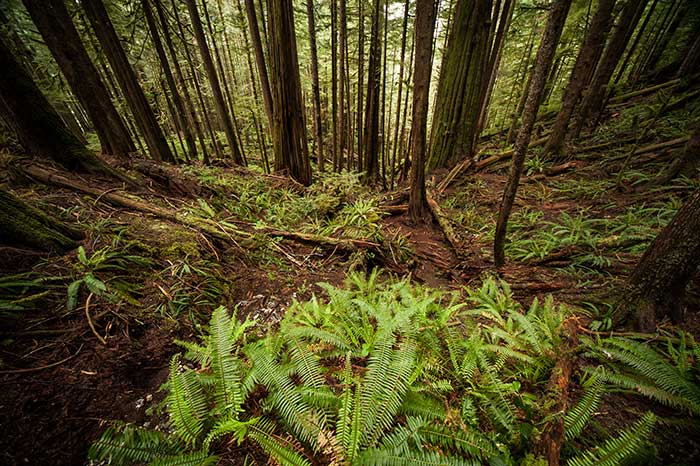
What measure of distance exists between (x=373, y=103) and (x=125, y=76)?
7.15m

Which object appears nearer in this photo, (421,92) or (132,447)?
(132,447)

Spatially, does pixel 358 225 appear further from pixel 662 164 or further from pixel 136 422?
pixel 662 164

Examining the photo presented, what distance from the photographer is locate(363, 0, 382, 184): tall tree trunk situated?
820 cm

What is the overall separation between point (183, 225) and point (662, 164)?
882 cm

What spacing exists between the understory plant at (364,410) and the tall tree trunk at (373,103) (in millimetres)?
9114

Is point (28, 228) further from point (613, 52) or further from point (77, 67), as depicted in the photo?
point (613, 52)

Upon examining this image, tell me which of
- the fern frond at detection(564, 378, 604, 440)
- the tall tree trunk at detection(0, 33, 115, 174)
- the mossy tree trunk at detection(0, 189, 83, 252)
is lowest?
the fern frond at detection(564, 378, 604, 440)

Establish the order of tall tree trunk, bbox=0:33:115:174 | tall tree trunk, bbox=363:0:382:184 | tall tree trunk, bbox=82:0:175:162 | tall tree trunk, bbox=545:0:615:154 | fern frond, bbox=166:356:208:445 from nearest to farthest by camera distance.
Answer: fern frond, bbox=166:356:208:445, tall tree trunk, bbox=0:33:115:174, tall tree trunk, bbox=82:0:175:162, tall tree trunk, bbox=545:0:615:154, tall tree trunk, bbox=363:0:382:184

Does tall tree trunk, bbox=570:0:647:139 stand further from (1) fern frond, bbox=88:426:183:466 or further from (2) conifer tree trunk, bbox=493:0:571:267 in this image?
(1) fern frond, bbox=88:426:183:466

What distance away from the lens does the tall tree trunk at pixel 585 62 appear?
611 cm

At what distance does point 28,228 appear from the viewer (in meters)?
2.09

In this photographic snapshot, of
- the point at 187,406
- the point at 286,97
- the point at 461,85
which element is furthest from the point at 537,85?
the point at 461,85

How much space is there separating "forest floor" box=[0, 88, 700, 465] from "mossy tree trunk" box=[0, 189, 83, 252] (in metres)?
0.15

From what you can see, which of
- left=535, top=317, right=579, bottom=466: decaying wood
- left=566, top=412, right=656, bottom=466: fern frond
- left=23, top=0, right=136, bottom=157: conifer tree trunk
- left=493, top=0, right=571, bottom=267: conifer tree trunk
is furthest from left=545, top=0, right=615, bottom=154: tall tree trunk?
left=23, top=0, right=136, bottom=157: conifer tree trunk
